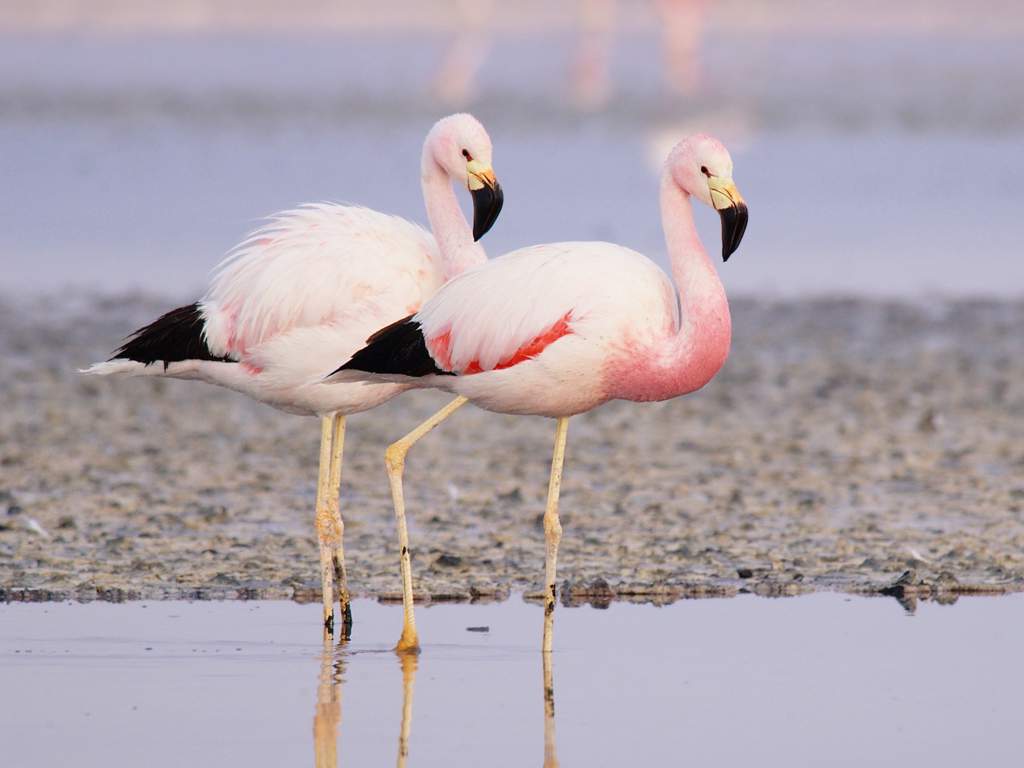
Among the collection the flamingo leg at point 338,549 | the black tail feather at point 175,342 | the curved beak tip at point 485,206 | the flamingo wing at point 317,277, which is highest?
the curved beak tip at point 485,206

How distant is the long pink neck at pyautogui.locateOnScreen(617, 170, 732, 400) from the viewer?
6656 millimetres

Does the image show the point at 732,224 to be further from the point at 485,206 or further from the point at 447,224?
the point at 447,224

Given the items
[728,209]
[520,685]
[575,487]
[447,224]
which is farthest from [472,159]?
[575,487]

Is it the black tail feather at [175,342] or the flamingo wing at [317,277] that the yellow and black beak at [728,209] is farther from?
the black tail feather at [175,342]

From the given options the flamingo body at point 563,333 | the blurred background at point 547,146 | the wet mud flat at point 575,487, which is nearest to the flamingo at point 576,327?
the flamingo body at point 563,333

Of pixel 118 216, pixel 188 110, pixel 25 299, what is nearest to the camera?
pixel 25 299

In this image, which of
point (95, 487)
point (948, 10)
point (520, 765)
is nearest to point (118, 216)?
point (95, 487)

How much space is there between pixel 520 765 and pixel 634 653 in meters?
1.19

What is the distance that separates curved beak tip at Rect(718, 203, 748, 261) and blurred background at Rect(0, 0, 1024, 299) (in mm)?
9014

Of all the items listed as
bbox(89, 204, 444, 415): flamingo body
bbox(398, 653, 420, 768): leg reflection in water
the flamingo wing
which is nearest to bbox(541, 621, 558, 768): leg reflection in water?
bbox(398, 653, 420, 768): leg reflection in water

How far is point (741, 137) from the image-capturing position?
30.5m

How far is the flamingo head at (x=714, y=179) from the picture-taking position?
666cm

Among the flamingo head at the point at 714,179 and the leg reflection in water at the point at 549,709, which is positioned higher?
the flamingo head at the point at 714,179

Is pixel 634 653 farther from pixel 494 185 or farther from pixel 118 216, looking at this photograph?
pixel 118 216
